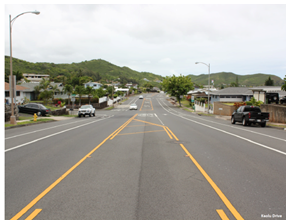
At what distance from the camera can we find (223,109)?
135ft

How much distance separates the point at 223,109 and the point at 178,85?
31.7 m

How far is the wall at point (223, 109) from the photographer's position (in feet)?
124

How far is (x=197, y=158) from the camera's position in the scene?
8820mm

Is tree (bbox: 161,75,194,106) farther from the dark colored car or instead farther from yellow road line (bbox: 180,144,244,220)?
yellow road line (bbox: 180,144,244,220)

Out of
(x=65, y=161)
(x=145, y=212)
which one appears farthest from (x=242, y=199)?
(x=65, y=161)

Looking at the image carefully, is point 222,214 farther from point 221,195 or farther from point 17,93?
point 17,93

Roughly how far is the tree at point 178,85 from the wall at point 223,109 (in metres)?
27.6

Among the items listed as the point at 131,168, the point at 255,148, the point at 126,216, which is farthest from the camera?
the point at 255,148

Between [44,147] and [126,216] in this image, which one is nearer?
[126,216]

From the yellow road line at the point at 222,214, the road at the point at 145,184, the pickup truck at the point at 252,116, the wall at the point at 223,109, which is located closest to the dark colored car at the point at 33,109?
the road at the point at 145,184

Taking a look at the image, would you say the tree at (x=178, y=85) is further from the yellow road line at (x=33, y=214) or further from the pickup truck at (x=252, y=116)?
the yellow road line at (x=33, y=214)

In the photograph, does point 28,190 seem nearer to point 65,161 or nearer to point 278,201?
point 65,161

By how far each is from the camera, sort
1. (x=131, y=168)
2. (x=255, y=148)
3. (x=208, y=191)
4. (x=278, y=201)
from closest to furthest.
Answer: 1. (x=278, y=201)
2. (x=208, y=191)
3. (x=131, y=168)
4. (x=255, y=148)

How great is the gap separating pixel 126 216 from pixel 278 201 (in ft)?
10.5
